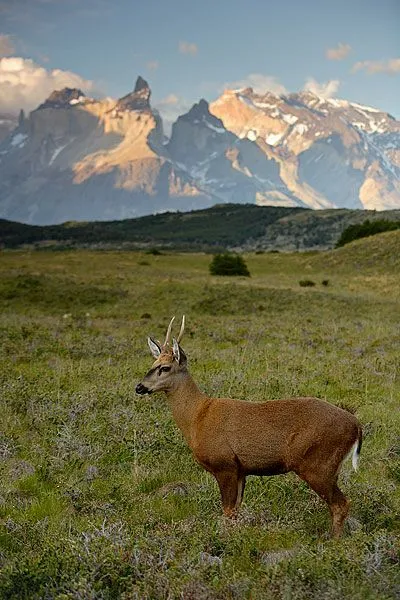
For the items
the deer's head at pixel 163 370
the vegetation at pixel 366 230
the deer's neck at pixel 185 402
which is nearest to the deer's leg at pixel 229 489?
the deer's neck at pixel 185 402

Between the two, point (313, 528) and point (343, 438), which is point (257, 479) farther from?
point (343, 438)

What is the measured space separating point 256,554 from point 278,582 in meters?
1.04

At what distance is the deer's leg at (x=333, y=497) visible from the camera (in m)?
7.05

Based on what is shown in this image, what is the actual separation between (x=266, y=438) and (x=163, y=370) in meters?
1.68

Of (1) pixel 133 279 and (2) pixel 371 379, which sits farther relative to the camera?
(1) pixel 133 279

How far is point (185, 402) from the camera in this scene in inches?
328

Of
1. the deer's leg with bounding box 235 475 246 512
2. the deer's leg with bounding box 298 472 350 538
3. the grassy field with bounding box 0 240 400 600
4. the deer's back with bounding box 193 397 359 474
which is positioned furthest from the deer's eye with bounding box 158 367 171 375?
the deer's leg with bounding box 298 472 350 538

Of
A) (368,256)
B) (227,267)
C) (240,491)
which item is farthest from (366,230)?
(240,491)

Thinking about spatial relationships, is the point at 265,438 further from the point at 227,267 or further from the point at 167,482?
the point at 227,267

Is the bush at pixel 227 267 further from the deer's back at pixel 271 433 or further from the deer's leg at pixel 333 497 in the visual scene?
the deer's leg at pixel 333 497

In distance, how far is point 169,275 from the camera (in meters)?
58.2

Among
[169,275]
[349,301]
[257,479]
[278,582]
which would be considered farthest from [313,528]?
[169,275]

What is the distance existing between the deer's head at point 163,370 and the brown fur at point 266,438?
0.04 feet

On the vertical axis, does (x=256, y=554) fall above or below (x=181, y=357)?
below
